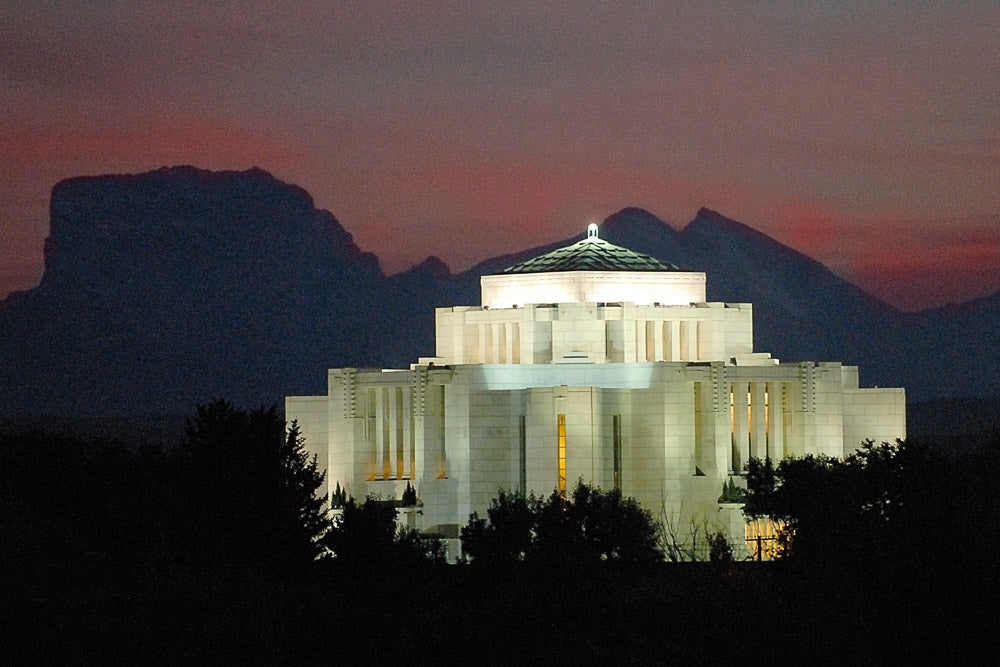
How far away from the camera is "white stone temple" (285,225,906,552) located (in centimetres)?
7156

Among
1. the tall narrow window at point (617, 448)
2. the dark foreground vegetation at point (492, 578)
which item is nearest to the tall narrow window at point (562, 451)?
the tall narrow window at point (617, 448)

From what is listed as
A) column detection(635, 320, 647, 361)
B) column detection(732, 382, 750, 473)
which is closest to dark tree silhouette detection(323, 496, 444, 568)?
column detection(732, 382, 750, 473)

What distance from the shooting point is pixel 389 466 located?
247 feet

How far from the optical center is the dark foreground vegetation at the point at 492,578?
5038cm

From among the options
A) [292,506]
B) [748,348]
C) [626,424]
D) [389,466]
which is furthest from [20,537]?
[748,348]

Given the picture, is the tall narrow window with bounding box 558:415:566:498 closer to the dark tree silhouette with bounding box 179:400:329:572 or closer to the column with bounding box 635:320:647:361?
the column with bounding box 635:320:647:361

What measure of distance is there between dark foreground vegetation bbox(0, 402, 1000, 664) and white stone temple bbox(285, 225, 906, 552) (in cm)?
416

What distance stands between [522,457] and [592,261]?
798 centimetres

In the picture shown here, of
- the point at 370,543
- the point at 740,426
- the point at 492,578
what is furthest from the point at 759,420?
the point at 492,578

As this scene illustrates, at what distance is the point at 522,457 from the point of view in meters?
72.4

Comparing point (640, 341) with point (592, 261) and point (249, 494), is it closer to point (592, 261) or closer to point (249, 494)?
point (592, 261)

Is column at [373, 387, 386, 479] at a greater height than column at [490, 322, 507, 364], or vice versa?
column at [490, 322, 507, 364]

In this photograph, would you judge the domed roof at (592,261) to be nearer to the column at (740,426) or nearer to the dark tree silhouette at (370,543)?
the column at (740,426)

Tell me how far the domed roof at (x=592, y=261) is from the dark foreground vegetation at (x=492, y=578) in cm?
1121
